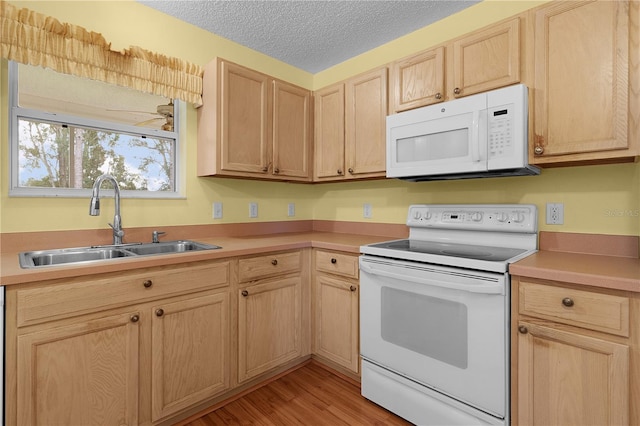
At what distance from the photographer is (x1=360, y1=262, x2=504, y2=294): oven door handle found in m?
1.33

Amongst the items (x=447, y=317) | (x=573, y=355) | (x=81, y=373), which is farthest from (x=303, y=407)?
(x=573, y=355)

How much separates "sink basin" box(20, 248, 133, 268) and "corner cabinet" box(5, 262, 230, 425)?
338 millimetres

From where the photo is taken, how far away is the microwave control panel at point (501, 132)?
156 cm

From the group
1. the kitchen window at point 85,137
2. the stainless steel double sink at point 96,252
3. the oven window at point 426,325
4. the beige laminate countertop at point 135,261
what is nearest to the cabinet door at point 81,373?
the beige laminate countertop at point 135,261

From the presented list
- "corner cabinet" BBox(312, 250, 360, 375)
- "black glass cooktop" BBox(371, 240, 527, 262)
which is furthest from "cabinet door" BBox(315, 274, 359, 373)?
"black glass cooktop" BBox(371, 240, 527, 262)

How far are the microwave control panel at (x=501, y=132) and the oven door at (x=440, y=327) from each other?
653mm

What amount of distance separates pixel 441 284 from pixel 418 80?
1.28 meters

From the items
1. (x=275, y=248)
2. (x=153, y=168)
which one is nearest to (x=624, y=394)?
(x=275, y=248)

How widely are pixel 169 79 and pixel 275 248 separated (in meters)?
1.31

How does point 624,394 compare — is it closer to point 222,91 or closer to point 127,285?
point 127,285

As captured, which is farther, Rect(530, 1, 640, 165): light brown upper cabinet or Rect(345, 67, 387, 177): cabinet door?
Rect(345, 67, 387, 177): cabinet door

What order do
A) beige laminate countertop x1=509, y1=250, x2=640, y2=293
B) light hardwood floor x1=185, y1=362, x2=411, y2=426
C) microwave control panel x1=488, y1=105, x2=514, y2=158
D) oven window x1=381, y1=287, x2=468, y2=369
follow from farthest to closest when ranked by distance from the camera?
light hardwood floor x1=185, y1=362, x2=411, y2=426 → microwave control panel x1=488, y1=105, x2=514, y2=158 → oven window x1=381, y1=287, x2=468, y2=369 → beige laminate countertop x1=509, y1=250, x2=640, y2=293

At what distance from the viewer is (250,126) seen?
88.0 inches

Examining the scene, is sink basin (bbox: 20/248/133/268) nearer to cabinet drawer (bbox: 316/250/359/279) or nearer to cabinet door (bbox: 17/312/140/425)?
cabinet door (bbox: 17/312/140/425)
